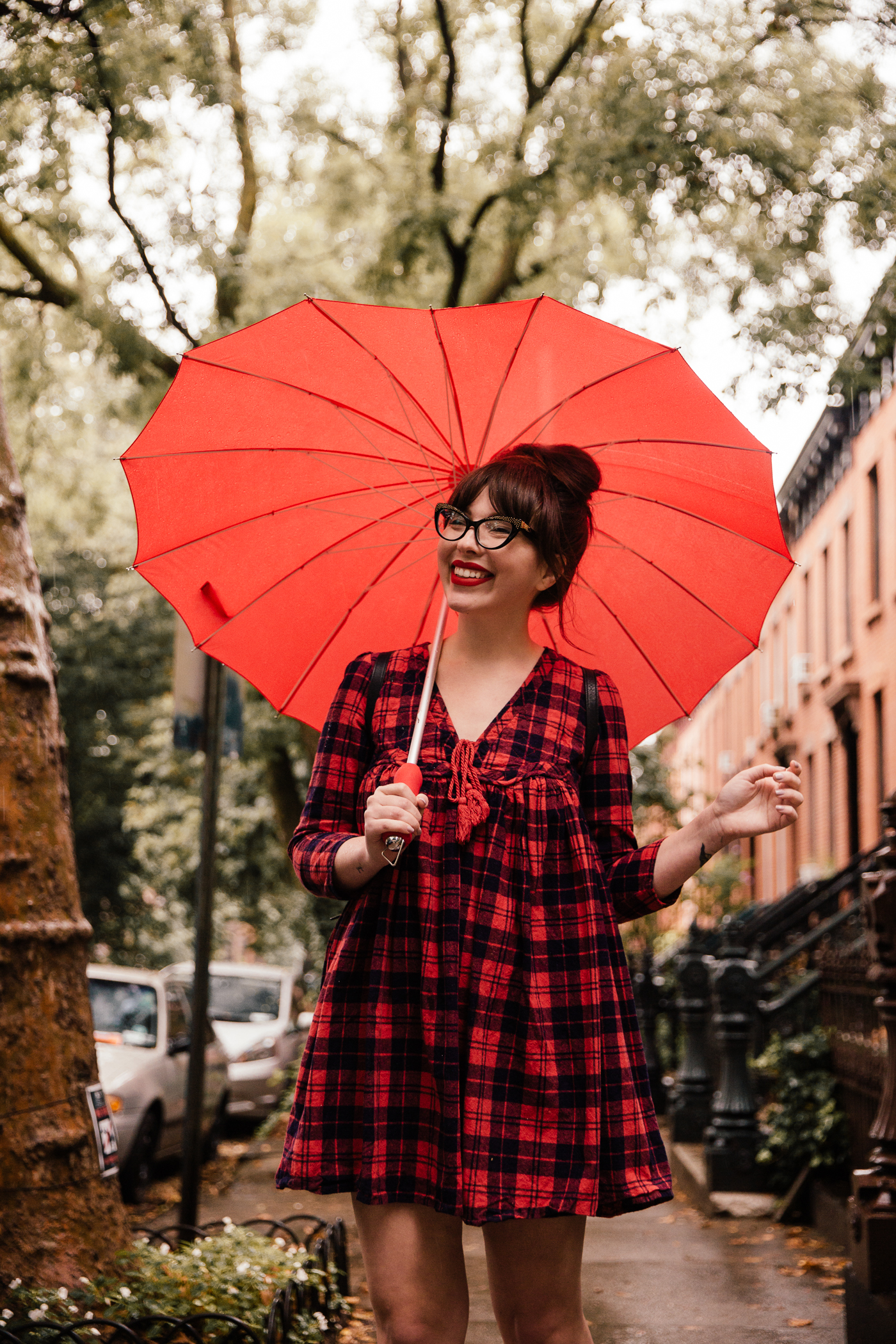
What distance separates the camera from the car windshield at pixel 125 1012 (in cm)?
1087

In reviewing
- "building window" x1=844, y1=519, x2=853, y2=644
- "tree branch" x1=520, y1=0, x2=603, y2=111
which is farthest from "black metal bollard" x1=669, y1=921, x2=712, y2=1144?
"building window" x1=844, y1=519, x2=853, y2=644

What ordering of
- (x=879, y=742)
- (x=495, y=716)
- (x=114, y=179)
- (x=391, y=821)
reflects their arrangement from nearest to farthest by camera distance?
(x=391, y=821), (x=495, y=716), (x=114, y=179), (x=879, y=742)

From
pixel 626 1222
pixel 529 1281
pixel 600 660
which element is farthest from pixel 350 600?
pixel 626 1222

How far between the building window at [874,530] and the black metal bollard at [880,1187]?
14279mm

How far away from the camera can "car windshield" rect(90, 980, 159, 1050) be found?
1087 cm

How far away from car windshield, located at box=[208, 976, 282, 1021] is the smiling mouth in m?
15.0

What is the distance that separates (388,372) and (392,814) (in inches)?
47.3

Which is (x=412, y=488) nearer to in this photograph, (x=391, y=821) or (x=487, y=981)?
(x=391, y=821)

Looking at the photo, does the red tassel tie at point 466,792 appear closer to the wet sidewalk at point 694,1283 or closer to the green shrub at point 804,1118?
the wet sidewalk at point 694,1283

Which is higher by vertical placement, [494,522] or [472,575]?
[494,522]

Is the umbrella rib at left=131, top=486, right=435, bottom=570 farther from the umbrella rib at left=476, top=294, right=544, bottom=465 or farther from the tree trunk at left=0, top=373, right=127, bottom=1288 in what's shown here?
the tree trunk at left=0, top=373, right=127, bottom=1288

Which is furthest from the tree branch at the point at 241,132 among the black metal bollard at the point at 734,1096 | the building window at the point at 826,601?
the building window at the point at 826,601

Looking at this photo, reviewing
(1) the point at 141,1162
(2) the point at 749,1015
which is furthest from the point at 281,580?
(1) the point at 141,1162

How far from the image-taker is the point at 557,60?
39.2 feet
